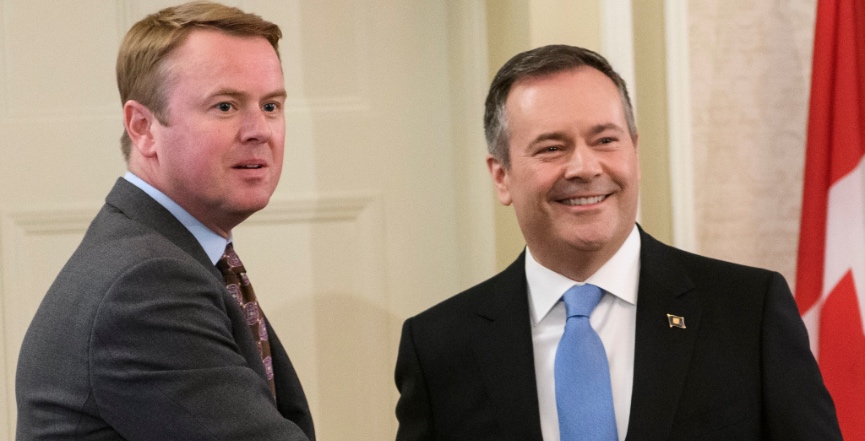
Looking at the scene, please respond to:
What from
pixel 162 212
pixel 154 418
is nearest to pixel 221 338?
pixel 154 418

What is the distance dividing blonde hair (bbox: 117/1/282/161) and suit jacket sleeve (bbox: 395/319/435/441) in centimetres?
62

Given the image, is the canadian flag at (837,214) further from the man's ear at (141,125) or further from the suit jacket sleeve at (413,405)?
the man's ear at (141,125)

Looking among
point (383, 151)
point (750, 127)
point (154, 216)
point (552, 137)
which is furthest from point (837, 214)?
point (154, 216)

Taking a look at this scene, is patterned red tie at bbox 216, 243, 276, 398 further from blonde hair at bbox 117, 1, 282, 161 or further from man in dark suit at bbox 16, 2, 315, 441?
blonde hair at bbox 117, 1, 282, 161

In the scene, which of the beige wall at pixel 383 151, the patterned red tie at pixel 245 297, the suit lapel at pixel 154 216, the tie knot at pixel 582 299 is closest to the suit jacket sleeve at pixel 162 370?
the suit lapel at pixel 154 216

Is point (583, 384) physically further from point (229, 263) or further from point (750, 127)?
point (750, 127)

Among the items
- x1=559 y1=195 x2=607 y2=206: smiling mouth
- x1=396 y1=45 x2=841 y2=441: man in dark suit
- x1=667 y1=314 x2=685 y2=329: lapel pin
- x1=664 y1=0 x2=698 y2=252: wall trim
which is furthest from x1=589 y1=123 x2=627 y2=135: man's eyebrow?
x1=664 y1=0 x2=698 y2=252: wall trim

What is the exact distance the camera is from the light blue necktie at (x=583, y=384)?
1.59 meters

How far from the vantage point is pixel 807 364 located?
1.57m

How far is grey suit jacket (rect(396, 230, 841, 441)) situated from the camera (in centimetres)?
157

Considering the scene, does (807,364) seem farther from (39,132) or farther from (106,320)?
(39,132)

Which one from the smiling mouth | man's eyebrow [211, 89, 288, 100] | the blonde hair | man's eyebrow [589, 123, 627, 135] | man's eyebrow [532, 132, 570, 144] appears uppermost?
the blonde hair

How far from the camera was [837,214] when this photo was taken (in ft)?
6.77

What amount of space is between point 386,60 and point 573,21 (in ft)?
1.85
